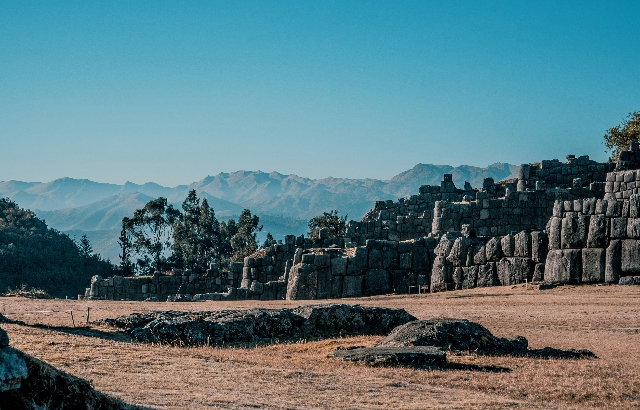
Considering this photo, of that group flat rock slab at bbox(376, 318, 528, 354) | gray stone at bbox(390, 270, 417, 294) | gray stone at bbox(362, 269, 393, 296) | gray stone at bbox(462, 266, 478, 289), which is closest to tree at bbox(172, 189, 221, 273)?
gray stone at bbox(362, 269, 393, 296)

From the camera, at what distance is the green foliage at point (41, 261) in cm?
7256

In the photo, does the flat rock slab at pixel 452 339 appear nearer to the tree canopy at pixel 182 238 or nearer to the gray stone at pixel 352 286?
the gray stone at pixel 352 286

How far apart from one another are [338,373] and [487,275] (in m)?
20.7

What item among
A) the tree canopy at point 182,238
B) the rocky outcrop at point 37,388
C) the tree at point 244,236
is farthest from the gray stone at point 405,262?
the tree canopy at point 182,238

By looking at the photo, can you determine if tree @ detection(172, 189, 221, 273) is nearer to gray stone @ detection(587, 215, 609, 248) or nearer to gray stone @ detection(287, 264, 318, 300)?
gray stone @ detection(287, 264, 318, 300)

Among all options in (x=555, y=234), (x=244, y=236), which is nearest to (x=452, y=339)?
(x=555, y=234)

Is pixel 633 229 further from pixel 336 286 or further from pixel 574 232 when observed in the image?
pixel 336 286

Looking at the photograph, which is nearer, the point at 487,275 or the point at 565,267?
the point at 565,267

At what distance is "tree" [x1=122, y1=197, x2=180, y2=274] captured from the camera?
7862 centimetres

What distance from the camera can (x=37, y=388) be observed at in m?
7.69

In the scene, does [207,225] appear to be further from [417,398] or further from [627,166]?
[417,398]

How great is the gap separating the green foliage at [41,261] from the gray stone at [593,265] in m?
49.0

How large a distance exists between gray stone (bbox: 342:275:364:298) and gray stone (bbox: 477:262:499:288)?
5.38m

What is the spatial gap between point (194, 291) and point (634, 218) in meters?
28.8
